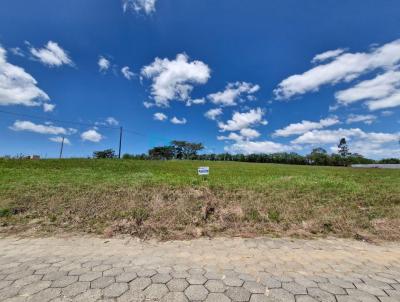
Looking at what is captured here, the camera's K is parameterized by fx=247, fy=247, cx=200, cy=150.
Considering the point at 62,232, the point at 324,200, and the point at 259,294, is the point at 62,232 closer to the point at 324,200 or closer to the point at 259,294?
the point at 259,294

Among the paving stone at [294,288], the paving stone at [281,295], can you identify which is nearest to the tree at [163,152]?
the paving stone at [294,288]

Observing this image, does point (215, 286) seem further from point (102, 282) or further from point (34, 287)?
point (34, 287)

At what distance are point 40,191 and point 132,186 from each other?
287cm

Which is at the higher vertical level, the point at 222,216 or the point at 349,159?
the point at 349,159

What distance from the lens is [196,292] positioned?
310 cm

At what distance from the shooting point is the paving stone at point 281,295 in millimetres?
2990

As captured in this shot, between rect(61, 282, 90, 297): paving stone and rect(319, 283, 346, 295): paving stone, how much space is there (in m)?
3.09

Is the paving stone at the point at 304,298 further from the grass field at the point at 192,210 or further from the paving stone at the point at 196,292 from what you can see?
the grass field at the point at 192,210

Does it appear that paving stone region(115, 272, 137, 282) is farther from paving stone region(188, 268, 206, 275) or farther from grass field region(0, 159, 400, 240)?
grass field region(0, 159, 400, 240)

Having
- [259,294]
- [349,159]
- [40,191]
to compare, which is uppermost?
[349,159]

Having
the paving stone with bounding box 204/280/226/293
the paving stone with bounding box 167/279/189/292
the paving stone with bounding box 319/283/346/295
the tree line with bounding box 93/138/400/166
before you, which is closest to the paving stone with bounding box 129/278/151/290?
the paving stone with bounding box 167/279/189/292

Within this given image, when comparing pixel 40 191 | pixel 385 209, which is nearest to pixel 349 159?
pixel 385 209

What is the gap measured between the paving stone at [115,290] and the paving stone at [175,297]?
0.55 m

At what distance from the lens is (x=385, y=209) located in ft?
23.9
